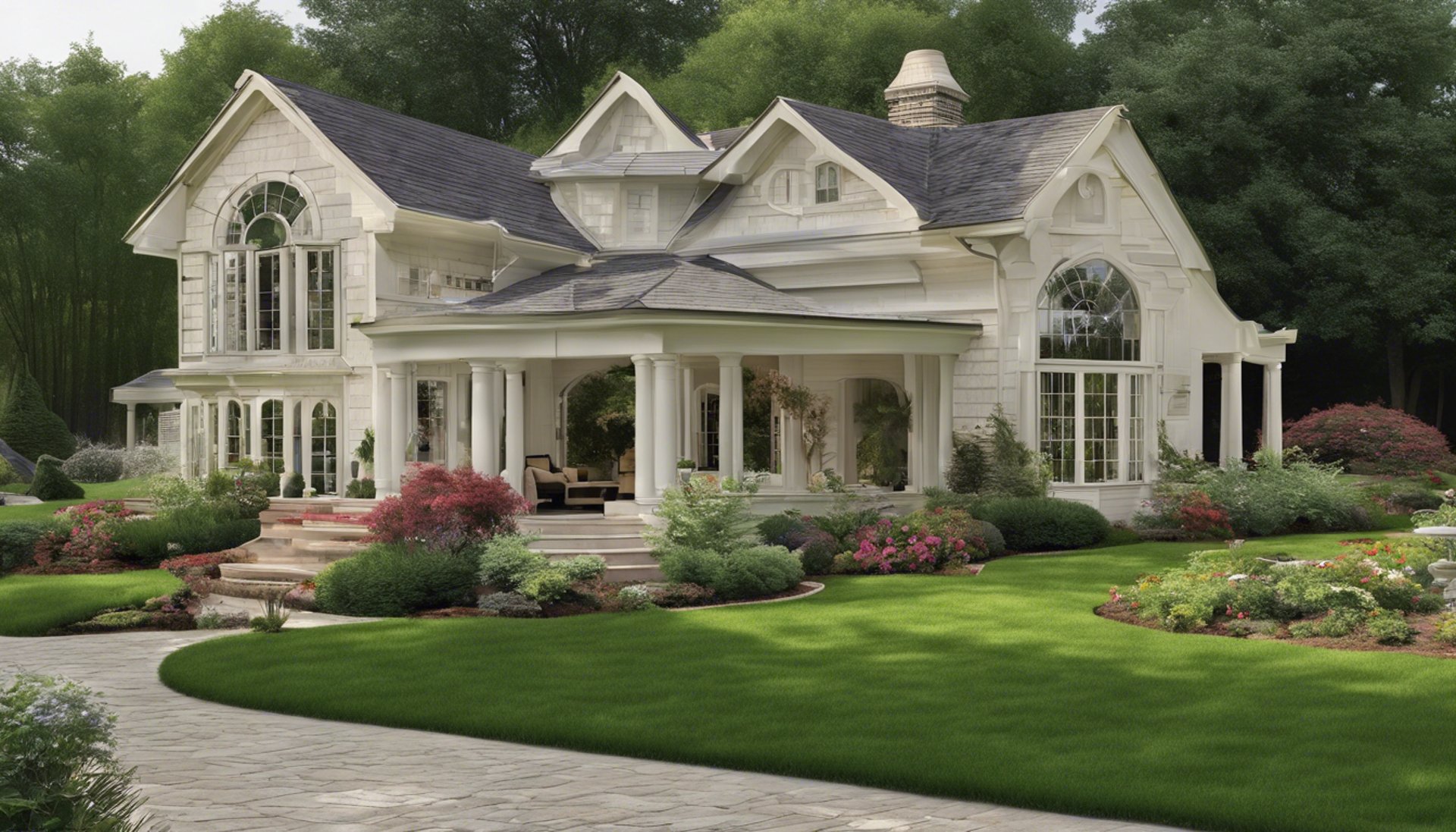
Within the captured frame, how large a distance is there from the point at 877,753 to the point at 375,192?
16.5 m

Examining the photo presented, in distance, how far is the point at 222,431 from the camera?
2534 cm

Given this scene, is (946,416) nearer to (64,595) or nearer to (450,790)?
(64,595)

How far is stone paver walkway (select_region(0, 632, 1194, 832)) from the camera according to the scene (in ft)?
24.9

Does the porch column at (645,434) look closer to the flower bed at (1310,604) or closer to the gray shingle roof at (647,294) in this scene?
the gray shingle roof at (647,294)

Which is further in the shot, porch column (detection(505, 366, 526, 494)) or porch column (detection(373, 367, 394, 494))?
porch column (detection(373, 367, 394, 494))

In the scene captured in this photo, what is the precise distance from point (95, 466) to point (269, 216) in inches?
576

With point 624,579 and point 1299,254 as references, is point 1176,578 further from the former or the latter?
point 1299,254

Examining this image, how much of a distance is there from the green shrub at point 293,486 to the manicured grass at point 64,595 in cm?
370

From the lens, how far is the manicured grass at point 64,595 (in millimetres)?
16312

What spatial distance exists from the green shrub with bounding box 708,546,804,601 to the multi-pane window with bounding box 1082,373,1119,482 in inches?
329

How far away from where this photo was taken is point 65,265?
48375mm

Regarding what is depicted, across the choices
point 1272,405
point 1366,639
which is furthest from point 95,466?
point 1366,639

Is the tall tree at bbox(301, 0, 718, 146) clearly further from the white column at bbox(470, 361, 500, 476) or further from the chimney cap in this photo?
the white column at bbox(470, 361, 500, 476)

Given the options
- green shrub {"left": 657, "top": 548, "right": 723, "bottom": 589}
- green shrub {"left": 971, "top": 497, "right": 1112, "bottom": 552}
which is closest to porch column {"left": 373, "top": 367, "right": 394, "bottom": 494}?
green shrub {"left": 657, "top": 548, "right": 723, "bottom": 589}
